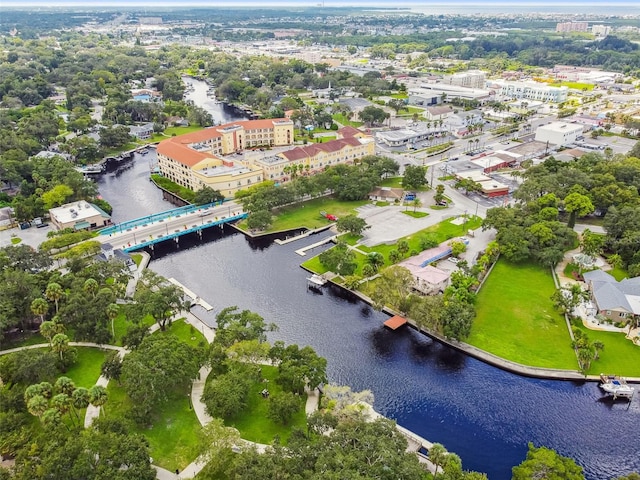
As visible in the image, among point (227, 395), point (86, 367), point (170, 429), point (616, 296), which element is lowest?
point (86, 367)

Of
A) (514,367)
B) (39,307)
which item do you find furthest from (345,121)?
(39,307)

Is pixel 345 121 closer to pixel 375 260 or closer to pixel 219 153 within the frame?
A: pixel 219 153

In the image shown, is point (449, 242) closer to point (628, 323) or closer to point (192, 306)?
point (628, 323)

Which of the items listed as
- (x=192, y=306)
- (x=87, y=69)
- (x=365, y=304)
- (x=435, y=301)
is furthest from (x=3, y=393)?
(x=87, y=69)

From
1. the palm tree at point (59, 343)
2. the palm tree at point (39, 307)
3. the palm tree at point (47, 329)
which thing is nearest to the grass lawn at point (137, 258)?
the palm tree at point (39, 307)

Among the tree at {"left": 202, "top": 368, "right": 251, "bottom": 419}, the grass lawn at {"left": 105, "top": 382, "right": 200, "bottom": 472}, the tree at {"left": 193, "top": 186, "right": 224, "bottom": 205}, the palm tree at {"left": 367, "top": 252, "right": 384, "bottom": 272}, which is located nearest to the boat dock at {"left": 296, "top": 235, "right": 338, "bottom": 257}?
the palm tree at {"left": 367, "top": 252, "right": 384, "bottom": 272}

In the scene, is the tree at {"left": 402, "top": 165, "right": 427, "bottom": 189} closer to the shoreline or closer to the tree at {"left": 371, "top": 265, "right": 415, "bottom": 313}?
the tree at {"left": 371, "top": 265, "right": 415, "bottom": 313}
